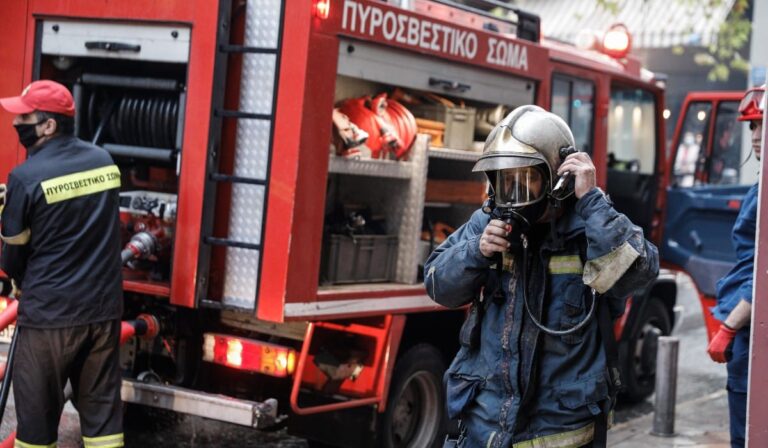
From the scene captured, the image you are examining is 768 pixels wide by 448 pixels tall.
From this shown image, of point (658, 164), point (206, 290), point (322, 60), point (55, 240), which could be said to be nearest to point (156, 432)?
point (206, 290)

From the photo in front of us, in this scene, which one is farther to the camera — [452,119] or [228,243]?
[452,119]

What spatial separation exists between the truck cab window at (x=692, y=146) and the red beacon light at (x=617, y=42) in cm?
105

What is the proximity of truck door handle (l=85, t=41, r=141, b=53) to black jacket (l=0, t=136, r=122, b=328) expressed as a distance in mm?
715

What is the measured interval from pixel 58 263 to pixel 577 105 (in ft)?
12.6

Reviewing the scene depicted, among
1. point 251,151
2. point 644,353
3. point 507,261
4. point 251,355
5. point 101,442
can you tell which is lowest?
point 101,442

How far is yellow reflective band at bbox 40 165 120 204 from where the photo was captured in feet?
16.4

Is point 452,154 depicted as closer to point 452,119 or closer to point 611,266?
point 452,119

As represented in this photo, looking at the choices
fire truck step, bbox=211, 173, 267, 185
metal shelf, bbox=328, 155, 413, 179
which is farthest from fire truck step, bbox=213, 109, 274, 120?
metal shelf, bbox=328, 155, 413, 179

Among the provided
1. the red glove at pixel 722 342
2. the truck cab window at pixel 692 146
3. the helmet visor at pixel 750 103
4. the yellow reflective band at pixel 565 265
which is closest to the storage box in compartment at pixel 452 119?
the helmet visor at pixel 750 103

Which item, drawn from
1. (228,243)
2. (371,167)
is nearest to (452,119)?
(371,167)

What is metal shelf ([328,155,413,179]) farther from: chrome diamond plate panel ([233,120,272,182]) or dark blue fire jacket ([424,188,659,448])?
dark blue fire jacket ([424,188,659,448])

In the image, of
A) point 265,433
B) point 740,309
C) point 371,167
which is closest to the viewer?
point 740,309

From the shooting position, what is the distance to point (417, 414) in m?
6.34

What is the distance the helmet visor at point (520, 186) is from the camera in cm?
338
